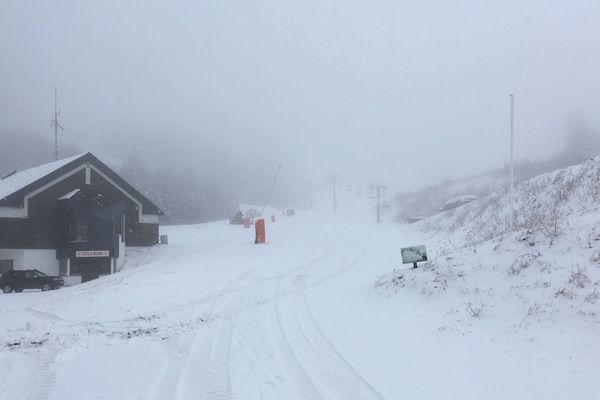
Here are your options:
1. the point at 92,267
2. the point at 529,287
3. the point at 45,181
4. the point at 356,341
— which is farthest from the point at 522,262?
the point at 45,181

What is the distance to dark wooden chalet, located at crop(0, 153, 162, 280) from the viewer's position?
39.7 meters

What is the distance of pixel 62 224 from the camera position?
41312 mm

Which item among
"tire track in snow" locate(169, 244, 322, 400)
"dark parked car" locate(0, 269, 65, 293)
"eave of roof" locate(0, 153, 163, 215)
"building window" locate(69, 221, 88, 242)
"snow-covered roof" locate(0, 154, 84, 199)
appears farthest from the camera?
"snow-covered roof" locate(0, 154, 84, 199)

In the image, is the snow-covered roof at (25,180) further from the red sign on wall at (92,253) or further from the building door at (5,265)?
the red sign on wall at (92,253)

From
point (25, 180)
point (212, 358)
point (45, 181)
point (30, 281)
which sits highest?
point (25, 180)

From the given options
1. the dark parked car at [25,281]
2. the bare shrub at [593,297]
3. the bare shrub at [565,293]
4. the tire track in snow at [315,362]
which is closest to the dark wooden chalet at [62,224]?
the dark parked car at [25,281]

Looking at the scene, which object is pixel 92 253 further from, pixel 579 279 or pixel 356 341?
pixel 579 279

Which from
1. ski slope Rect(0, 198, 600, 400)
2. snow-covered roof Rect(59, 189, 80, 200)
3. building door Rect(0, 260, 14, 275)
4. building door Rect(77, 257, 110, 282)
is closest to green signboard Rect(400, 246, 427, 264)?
ski slope Rect(0, 198, 600, 400)

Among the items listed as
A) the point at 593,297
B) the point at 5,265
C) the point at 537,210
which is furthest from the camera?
the point at 5,265

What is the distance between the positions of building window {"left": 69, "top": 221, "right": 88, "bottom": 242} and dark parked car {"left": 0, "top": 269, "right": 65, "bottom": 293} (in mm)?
7151

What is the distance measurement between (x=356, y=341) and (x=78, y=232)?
3717 centimetres

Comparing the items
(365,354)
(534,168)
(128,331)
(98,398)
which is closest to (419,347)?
(365,354)

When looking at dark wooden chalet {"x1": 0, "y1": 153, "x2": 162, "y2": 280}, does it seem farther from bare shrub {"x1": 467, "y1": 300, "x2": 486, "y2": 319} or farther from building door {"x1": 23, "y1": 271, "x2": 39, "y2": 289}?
bare shrub {"x1": 467, "y1": 300, "x2": 486, "y2": 319}

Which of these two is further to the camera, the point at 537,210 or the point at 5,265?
the point at 5,265
